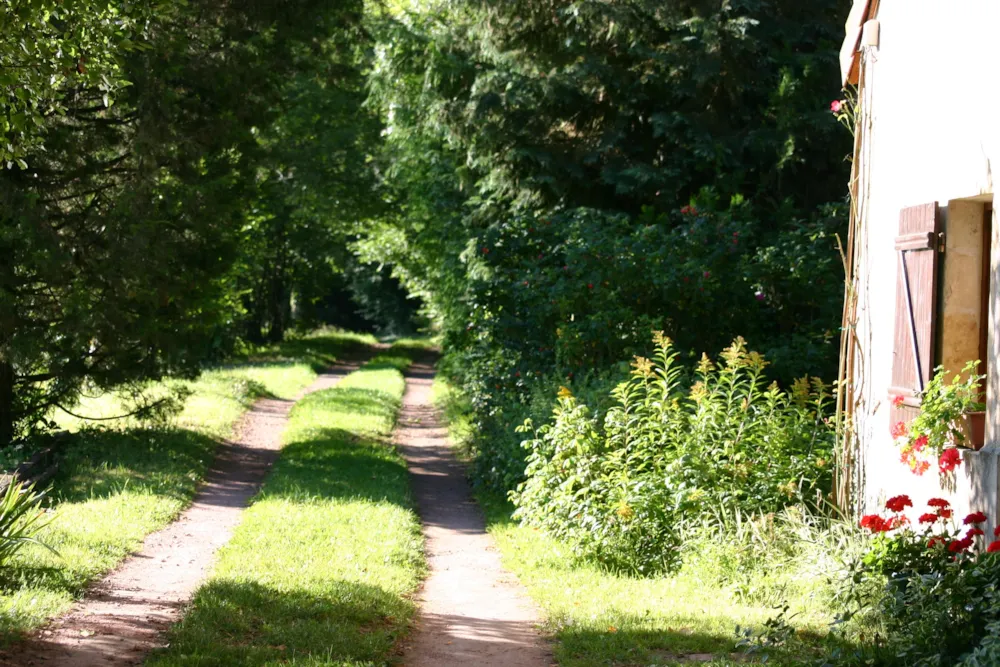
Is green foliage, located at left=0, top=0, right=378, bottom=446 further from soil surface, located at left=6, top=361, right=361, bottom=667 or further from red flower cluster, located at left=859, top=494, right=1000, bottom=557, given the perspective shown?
red flower cluster, located at left=859, top=494, right=1000, bottom=557

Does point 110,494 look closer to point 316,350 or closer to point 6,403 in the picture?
point 6,403

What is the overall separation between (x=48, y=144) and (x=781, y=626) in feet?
36.1

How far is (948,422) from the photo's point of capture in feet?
21.5

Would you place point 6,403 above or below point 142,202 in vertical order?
below

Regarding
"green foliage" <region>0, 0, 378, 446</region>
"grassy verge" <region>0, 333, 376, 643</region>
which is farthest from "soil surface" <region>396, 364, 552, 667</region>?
"green foliage" <region>0, 0, 378, 446</region>

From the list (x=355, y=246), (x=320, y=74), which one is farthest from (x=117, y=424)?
(x=355, y=246)

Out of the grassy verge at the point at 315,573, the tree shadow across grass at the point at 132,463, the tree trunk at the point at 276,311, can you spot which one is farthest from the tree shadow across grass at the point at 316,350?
the grassy verge at the point at 315,573

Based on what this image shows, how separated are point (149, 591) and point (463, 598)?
2539 millimetres

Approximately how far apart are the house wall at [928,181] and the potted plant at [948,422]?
0.48 feet

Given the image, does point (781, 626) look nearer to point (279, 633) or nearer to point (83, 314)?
point (279, 633)

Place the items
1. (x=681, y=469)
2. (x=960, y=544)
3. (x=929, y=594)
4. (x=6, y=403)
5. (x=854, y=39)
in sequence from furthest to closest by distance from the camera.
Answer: (x=6, y=403) < (x=854, y=39) < (x=681, y=469) < (x=960, y=544) < (x=929, y=594)

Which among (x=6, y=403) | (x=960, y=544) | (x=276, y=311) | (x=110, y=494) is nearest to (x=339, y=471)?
(x=110, y=494)

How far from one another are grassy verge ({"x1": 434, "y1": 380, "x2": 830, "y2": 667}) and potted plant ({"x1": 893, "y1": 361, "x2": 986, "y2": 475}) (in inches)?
49.9

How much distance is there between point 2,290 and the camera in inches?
504
